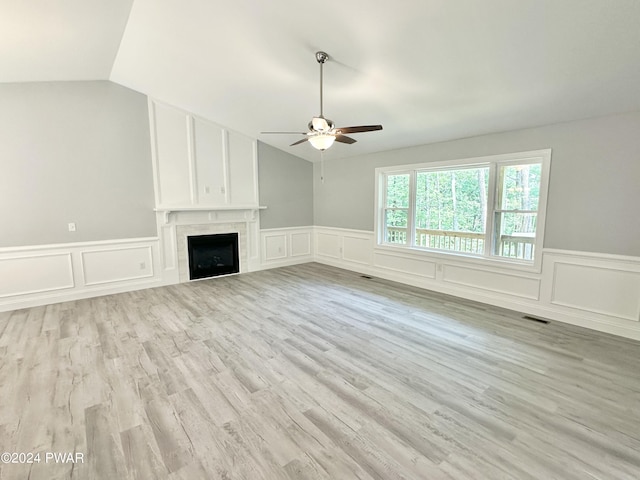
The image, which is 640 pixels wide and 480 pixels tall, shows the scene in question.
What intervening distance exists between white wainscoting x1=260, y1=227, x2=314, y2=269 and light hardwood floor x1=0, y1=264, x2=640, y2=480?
272cm

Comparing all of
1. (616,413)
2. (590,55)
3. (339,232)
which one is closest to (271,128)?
(339,232)

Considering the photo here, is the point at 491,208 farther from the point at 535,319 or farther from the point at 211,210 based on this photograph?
the point at 211,210

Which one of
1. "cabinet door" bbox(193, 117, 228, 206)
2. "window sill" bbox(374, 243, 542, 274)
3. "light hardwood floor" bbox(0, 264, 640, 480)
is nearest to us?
"light hardwood floor" bbox(0, 264, 640, 480)

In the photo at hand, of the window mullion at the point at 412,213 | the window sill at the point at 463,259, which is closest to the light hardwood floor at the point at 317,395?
the window sill at the point at 463,259

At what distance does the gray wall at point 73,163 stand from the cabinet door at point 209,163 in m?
0.82

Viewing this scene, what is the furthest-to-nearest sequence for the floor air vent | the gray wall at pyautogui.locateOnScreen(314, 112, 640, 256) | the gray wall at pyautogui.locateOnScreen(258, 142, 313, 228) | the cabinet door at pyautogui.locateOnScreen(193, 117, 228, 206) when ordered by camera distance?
the gray wall at pyautogui.locateOnScreen(258, 142, 313, 228) < the cabinet door at pyautogui.locateOnScreen(193, 117, 228, 206) < the floor air vent < the gray wall at pyautogui.locateOnScreen(314, 112, 640, 256)

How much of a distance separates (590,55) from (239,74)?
3.66m

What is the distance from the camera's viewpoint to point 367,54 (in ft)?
10.2

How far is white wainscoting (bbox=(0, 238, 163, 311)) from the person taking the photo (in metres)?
4.36

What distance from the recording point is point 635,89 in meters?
2.88

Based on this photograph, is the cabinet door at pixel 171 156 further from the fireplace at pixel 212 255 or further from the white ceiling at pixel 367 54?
the fireplace at pixel 212 255

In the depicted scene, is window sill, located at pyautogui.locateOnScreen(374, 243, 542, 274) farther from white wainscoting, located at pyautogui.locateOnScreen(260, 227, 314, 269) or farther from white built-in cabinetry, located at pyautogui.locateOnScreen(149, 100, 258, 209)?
white built-in cabinetry, located at pyautogui.locateOnScreen(149, 100, 258, 209)

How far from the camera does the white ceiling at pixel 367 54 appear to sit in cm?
247

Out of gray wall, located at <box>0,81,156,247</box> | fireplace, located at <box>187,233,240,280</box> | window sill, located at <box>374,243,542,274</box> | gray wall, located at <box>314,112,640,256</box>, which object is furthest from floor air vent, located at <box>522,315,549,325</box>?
gray wall, located at <box>0,81,156,247</box>
